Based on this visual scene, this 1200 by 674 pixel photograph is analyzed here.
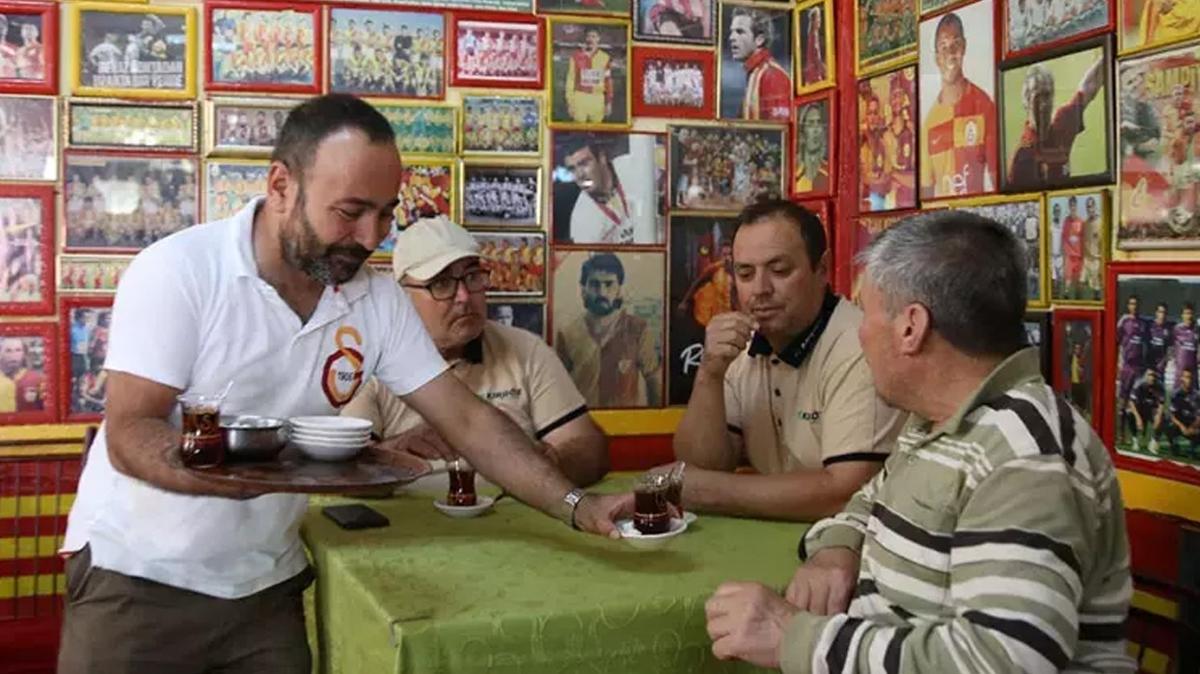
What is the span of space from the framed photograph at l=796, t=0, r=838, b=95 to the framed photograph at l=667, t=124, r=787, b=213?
23 centimetres

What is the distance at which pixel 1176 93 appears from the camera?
8.17ft

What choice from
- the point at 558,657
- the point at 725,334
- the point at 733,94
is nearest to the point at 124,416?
the point at 558,657

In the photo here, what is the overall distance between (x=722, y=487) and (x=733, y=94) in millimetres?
2073

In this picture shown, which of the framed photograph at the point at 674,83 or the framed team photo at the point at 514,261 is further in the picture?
the framed photograph at the point at 674,83

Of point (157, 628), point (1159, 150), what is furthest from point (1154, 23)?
point (157, 628)

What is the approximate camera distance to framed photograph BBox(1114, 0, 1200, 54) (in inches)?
96.3

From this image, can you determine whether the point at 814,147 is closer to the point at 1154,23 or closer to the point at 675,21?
the point at 675,21

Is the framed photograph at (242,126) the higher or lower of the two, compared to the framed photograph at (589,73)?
lower

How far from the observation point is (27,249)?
358cm

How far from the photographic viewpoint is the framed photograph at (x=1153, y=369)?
2471 millimetres

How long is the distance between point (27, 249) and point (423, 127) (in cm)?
134

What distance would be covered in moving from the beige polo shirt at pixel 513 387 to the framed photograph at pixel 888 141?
120 centimetres

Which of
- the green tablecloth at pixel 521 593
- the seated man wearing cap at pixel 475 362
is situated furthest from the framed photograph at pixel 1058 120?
the seated man wearing cap at pixel 475 362

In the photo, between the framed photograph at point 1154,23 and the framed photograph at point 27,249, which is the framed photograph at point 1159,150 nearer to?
the framed photograph at point 1154,23
